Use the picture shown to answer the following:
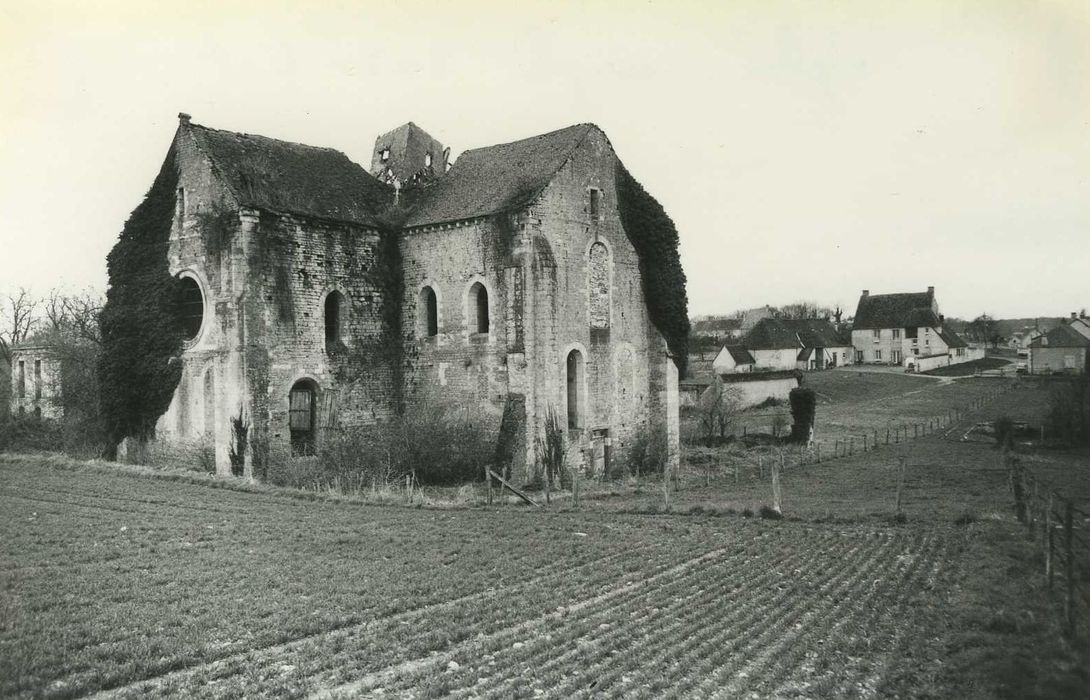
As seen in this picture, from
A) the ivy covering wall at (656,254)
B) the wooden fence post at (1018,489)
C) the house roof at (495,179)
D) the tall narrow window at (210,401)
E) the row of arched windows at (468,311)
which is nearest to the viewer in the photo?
the wooden fence post at (1018,489)

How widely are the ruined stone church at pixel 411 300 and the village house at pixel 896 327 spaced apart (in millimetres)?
37629

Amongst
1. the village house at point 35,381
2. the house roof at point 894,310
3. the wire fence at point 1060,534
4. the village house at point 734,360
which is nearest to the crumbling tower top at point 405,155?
the village house at point 35,381

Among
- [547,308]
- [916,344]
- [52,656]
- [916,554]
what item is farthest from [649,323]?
[916,344]

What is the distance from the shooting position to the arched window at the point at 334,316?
26953mm

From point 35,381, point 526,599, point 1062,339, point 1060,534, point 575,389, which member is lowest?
point 526,599

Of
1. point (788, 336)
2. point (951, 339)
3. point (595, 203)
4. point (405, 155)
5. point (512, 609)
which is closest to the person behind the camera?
point (512, 609)

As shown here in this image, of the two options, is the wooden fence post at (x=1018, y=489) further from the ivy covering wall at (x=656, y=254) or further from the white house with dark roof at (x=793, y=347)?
the white house with dark roof at (x=793, y=347)

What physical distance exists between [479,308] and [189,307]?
9774 millimetres

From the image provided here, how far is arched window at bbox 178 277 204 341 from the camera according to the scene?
1019 inches

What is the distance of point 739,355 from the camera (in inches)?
2440

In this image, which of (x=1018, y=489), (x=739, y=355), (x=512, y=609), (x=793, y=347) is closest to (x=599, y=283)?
(x=1018, y=489)

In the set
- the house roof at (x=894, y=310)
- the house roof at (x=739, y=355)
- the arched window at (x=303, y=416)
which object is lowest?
the arched window at (x=303, y=416)

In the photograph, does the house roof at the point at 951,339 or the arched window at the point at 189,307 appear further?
the house roof at the point at 951,339

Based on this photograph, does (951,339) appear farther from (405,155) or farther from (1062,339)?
(405,155)
